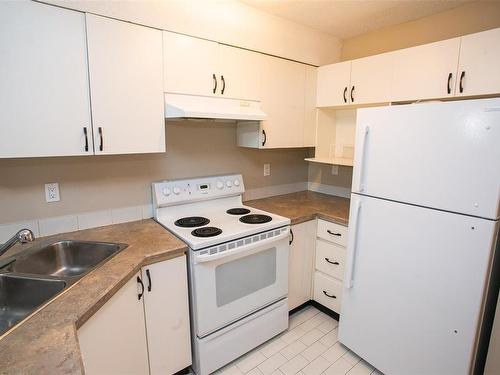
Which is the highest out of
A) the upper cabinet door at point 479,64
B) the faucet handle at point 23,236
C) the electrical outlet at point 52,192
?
the upper cabinet door at point 479,64

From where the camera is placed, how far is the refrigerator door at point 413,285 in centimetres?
137

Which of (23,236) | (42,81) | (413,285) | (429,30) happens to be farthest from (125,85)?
(429,30)

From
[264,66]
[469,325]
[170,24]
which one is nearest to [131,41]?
[170,24]

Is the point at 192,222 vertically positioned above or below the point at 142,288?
above

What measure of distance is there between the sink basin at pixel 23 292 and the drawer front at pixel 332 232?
175cm

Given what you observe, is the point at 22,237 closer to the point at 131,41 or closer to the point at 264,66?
the point at 131,41

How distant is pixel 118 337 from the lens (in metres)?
1.33

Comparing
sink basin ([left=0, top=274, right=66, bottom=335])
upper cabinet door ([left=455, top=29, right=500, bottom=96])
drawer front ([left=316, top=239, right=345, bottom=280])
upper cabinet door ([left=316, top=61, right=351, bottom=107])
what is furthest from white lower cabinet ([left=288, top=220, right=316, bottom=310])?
sink basin ([left=0, top=274, right=66, bottom=335])

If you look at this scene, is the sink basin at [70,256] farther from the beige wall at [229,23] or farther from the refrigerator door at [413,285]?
the refrigerator door at [413,285]

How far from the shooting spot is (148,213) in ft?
6.77

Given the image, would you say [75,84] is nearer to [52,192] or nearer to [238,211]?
[52,192]

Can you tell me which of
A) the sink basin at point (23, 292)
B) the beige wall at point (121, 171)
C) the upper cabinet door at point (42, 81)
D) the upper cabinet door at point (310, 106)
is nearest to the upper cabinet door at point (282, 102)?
the upper cabinet door at point (310, 106)

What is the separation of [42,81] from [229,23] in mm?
1189

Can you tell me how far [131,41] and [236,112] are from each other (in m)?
0.74
